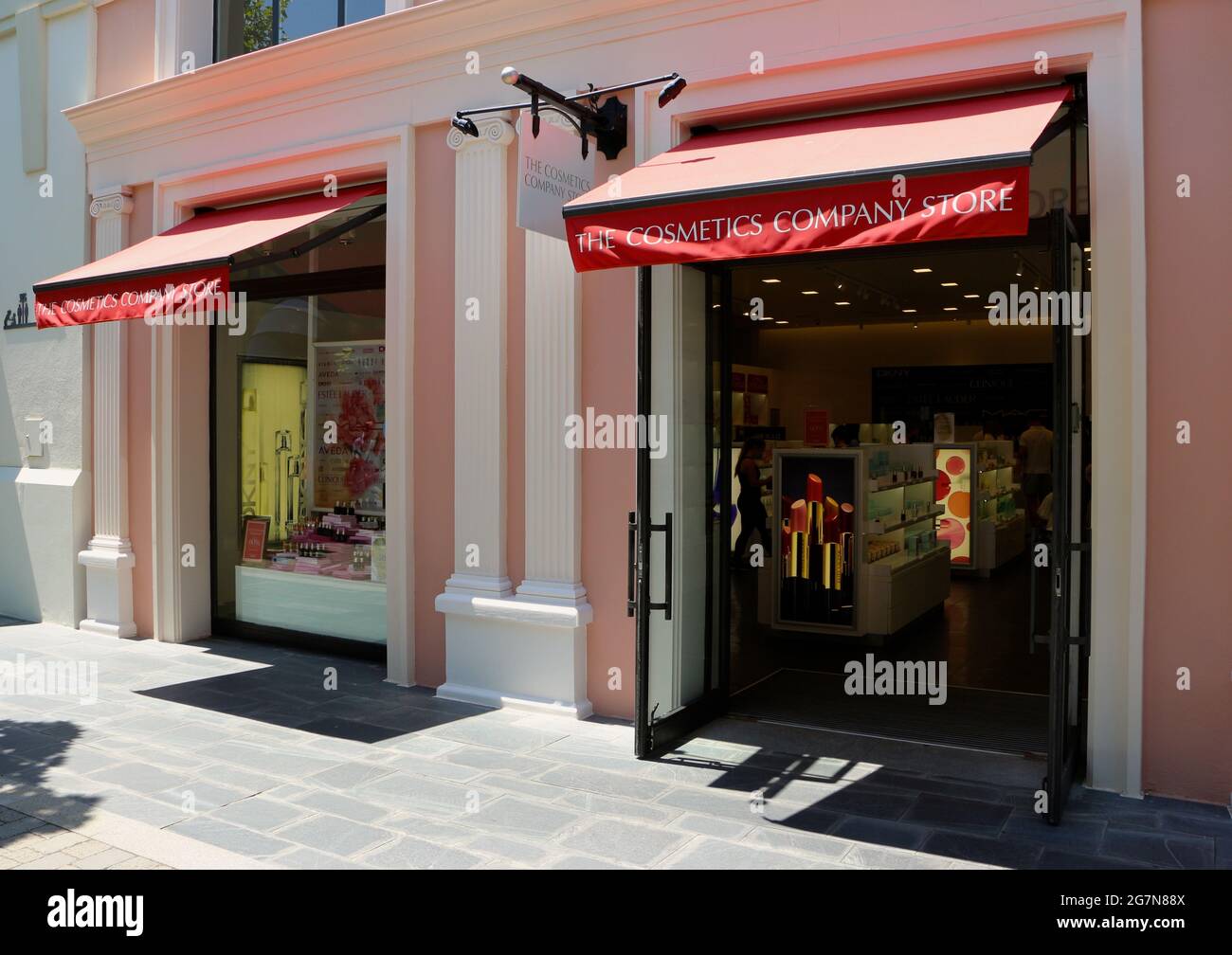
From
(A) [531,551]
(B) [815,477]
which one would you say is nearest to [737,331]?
(B) [815,477]

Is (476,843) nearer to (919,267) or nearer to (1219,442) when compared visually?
(1219,442)

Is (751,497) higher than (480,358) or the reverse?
the reverse

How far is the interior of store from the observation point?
6605 millimetres

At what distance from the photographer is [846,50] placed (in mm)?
5516

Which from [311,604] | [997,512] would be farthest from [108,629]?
[997,512]

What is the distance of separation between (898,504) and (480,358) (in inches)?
181

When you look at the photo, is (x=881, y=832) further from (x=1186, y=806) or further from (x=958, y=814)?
(x=1186, y=806)

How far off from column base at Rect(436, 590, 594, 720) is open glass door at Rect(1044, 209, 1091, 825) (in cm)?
273

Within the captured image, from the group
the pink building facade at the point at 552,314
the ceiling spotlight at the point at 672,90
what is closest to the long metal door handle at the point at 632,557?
the pink building facade at the point at 552,314

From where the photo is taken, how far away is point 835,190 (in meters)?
4.45
